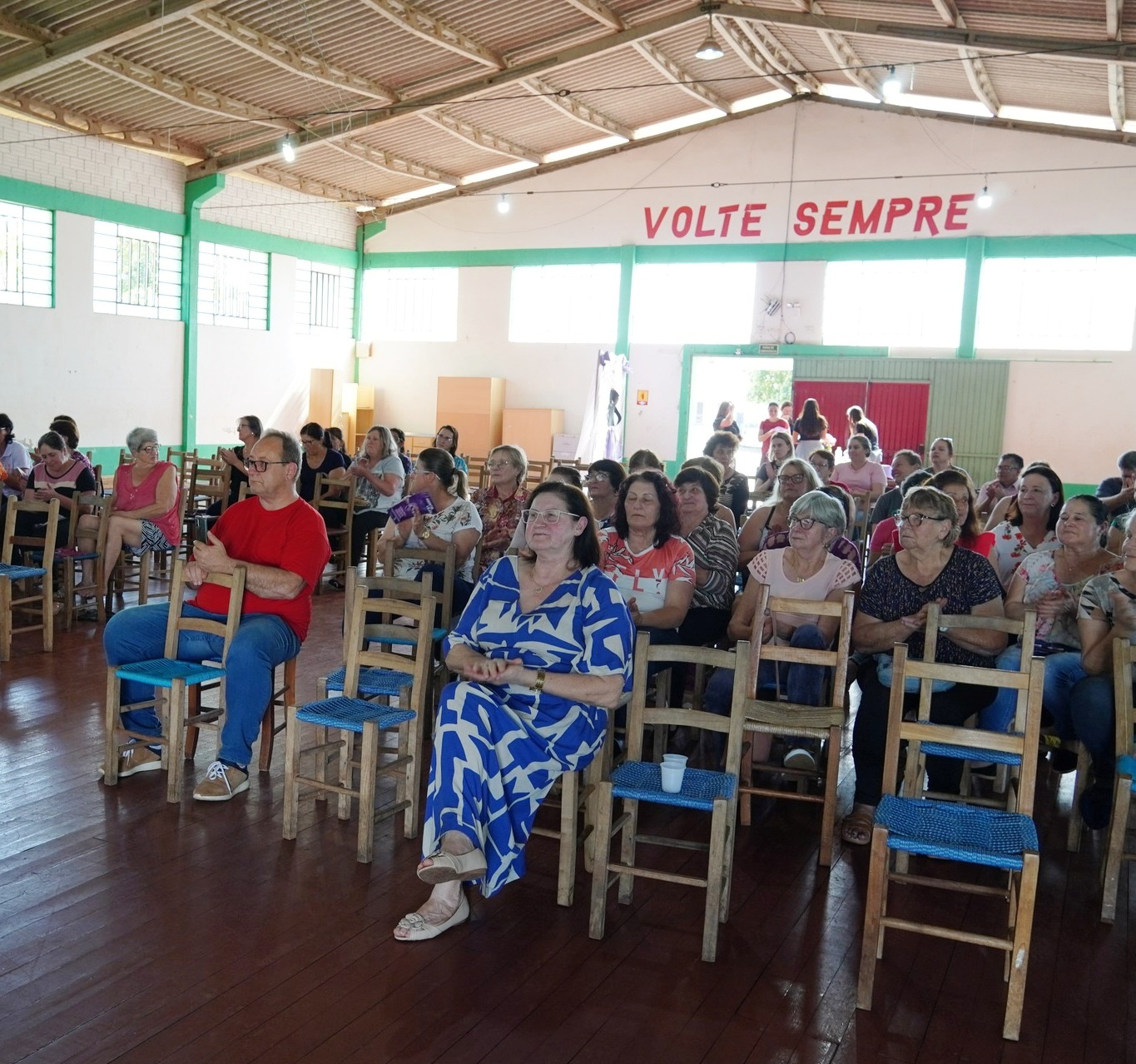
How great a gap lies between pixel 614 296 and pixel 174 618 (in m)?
11.5

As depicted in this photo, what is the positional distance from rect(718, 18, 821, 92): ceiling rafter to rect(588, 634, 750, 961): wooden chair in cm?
973

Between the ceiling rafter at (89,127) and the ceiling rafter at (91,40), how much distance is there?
2.70 feet

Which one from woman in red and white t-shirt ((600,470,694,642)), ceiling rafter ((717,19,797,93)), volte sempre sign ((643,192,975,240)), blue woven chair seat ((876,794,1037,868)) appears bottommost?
blue woven chair seat ((876,794,1037,868))

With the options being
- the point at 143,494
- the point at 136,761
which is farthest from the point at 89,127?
the point at 136,761

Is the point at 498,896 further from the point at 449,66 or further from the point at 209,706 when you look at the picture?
the point at 449,66

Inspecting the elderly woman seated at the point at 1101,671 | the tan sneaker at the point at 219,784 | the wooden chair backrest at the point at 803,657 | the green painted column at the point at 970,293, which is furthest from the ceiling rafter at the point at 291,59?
the elderly woman seated at the point at 1101,671

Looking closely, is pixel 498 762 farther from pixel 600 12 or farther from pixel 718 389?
pixel 718 389

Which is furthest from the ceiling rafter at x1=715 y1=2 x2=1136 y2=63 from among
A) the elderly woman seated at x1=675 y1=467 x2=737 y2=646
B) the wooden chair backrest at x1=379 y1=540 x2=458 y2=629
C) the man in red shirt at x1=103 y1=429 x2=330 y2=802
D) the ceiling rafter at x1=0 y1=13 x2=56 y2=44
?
the man in red shirt at x1=103 y1=429 x2=330 y2=802

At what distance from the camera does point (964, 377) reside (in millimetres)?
12586

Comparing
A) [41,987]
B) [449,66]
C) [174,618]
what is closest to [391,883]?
[41,987]

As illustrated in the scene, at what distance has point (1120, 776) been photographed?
3.08 metres

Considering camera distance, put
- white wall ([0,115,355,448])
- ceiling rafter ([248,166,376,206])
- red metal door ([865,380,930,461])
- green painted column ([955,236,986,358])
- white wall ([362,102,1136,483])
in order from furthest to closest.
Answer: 1. ceiling rafter ([248,166,376,206])
2. red metal door ([865,380,930,461])
3. green painted column ([955,236,986,358])
4. white wall ([362,102,1136,483])
5. white wall ([0,115,355,448])

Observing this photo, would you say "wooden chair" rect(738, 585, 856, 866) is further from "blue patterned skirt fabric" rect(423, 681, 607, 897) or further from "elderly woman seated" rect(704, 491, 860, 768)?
"blue patterned skirt fabric" rect(423, 681, 607, 897)

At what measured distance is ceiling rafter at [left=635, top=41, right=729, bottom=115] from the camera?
37.9ft
